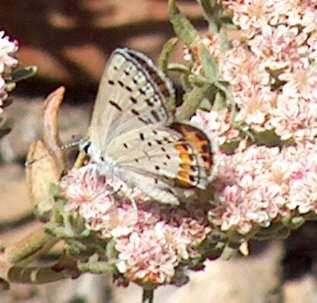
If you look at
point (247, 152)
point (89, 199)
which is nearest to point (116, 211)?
point (89, 199)

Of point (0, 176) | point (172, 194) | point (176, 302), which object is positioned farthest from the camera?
point (0, 176)

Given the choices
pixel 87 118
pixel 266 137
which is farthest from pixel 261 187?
pixel 87 118

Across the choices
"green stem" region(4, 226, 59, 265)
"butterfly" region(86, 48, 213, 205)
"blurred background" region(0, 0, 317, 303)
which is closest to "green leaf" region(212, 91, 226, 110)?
"butterfly" region(86, 48, 213, 205)

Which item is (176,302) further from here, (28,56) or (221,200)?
(221,200)

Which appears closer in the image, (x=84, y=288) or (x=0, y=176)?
(x=84, y=288)

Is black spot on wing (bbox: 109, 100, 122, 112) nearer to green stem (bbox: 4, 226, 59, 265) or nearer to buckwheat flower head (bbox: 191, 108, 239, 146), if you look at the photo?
buckwheat flower head (bbox: 191, 108, 239, 146)

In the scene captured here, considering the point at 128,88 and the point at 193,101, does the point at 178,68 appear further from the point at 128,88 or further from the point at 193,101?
the point at 128,88
